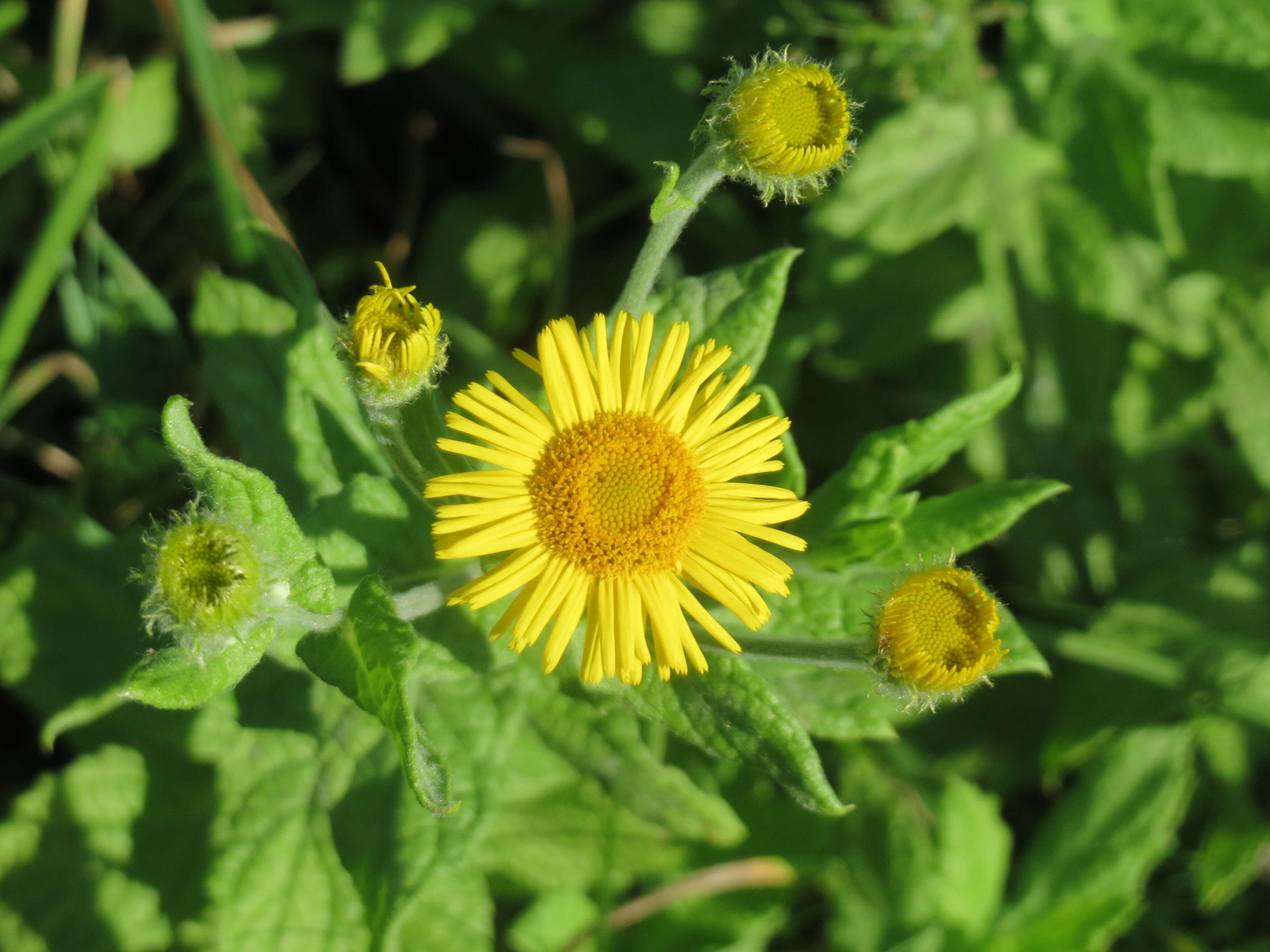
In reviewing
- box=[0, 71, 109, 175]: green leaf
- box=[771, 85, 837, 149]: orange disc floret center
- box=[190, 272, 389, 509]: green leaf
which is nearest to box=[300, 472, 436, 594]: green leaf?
box=[190, 272, 389, 509]: green leaf

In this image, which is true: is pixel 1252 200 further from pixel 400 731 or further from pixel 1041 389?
pixel 400 731

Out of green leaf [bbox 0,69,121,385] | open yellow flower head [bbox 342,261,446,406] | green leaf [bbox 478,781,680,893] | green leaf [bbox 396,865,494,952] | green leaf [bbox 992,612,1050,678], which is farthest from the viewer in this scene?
green leaf [bbox 478,781,680,893]

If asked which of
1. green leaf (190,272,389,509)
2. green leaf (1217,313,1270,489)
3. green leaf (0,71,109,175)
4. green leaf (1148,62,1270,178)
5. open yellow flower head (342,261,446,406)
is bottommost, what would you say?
open yellow flower head (342,261,446,406)

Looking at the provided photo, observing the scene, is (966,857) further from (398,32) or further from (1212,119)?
(398,32)

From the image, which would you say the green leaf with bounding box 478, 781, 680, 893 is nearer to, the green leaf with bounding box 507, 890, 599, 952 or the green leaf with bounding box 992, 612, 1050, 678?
the green leaf with bounding box 507, 890, 599, 952

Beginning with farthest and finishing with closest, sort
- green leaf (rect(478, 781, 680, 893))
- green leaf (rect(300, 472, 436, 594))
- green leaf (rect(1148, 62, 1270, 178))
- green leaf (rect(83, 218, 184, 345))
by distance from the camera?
green leaf (rect(1148, 62, 1270, 178)) < green leaf (rect(83, 218, 184, 345)) < green leaf (rect(478, 781, 680, 893)) < green leaf (rect(300, 472, 436, 594))

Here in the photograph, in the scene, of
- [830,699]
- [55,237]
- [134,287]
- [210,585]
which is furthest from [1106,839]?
[55,237]

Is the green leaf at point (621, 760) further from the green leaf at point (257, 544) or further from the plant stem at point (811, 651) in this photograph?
the green leaf at point (257, 544)
